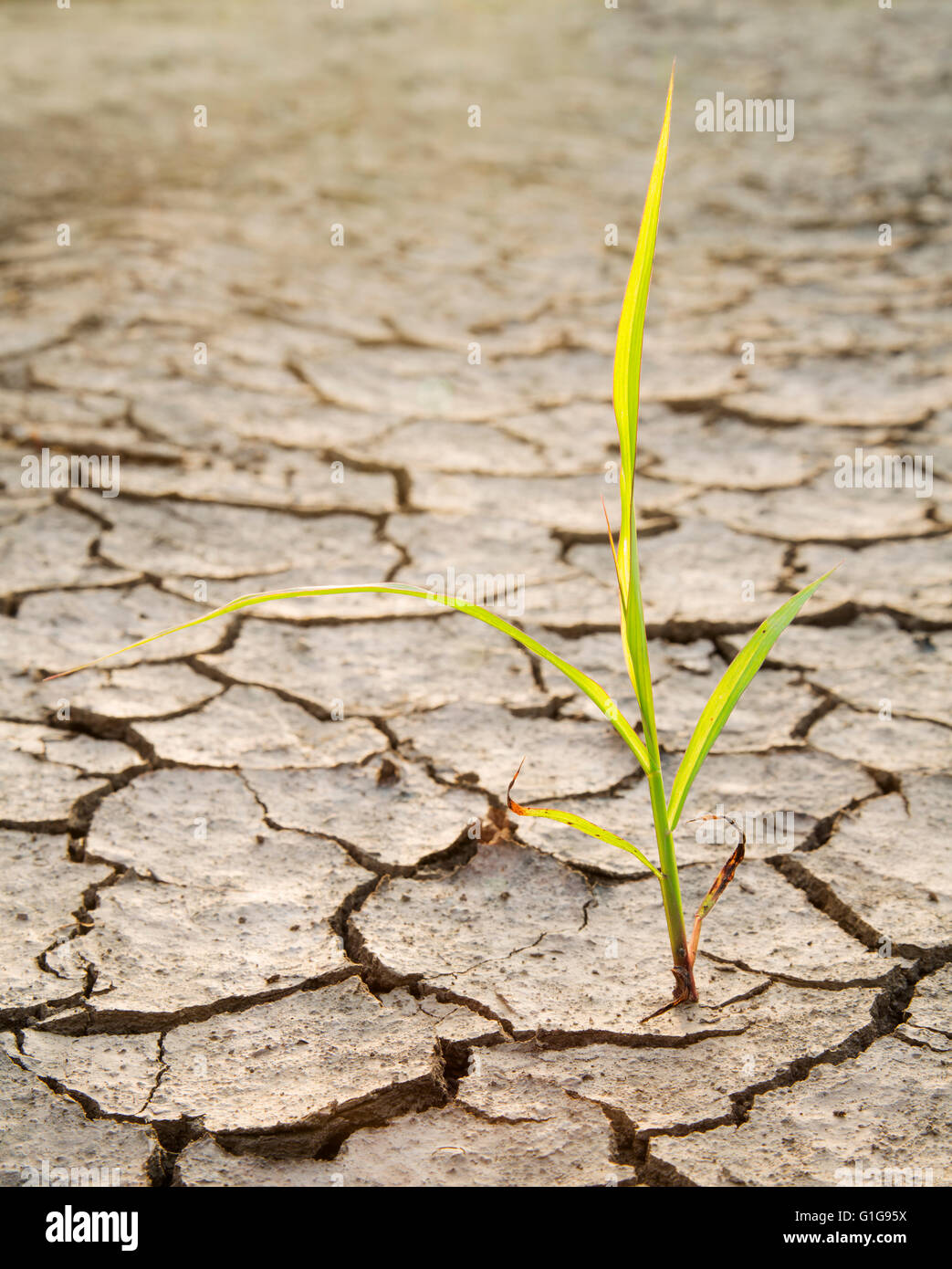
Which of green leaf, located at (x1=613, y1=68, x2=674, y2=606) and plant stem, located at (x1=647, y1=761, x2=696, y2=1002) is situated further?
plant stem, located at (x1=647, y1=761, x2=696, y2=1002)

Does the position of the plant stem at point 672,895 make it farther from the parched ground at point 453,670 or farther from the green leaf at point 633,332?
the green leaf at point 633,332

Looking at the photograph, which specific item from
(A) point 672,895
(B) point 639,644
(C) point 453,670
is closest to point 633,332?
(B) point 639,644

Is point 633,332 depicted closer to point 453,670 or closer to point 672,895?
point 672,895

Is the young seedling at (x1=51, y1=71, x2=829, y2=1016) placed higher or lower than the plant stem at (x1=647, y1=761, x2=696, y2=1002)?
higher

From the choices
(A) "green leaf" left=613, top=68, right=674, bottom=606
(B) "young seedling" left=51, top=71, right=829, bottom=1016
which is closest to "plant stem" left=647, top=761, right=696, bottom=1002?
(B) "young seedling" left=51, top=71, right=829, bottom=1016

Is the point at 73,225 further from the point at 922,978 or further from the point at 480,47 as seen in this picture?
the point at 922,978

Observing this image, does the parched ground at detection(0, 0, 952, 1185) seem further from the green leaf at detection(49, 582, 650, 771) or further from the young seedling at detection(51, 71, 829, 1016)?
the green leaf at detection(49, 582, 650, 771)

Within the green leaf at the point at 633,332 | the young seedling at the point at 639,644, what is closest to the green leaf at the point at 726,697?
the young seedling at the point at 639,644

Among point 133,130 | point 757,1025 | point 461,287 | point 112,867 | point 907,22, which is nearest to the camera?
point 757,1025

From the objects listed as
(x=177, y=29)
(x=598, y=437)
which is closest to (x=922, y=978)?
(x=598, y=437)
